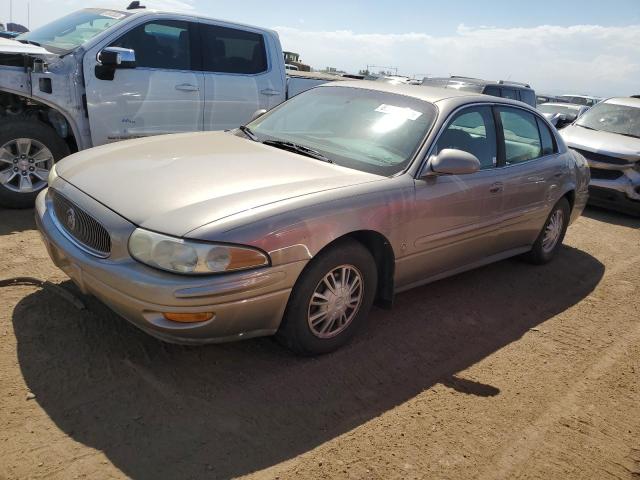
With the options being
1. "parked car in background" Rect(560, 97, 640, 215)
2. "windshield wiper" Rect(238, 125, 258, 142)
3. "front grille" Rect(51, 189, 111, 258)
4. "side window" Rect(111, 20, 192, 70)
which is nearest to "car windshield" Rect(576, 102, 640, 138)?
"parked car in background" Rect(560, 97, 640, 215)

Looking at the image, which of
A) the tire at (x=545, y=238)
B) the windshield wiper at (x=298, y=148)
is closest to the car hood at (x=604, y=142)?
the tire at (x=545, y=238)

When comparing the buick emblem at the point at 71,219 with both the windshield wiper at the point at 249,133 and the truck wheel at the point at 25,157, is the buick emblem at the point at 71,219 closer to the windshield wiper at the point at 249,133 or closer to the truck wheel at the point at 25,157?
the windshield wiper at the point at 249,133

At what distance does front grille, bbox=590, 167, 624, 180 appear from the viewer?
26.7 feet

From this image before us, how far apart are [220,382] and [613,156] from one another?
24.5 feet

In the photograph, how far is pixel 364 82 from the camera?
4.51 meters

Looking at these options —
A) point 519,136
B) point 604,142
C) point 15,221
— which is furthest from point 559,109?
point 15,221

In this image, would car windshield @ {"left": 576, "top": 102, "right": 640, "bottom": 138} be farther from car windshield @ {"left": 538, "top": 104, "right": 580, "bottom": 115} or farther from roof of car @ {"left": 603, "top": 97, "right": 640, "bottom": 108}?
car windshield @ {"left": 538, "top": 104, "right": 580, "bottom": 115}

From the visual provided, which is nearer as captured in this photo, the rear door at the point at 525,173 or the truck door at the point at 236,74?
Result: the rear door at the point at 525,173

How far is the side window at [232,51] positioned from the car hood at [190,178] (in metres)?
2.69

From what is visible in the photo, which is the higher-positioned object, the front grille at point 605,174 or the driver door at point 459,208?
the driver door at point 459,208

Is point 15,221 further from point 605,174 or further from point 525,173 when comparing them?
point 605,174

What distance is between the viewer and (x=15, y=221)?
4.98 metres

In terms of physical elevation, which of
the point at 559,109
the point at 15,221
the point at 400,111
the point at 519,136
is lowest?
the point at 15,221

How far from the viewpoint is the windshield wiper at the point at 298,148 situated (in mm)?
3559
